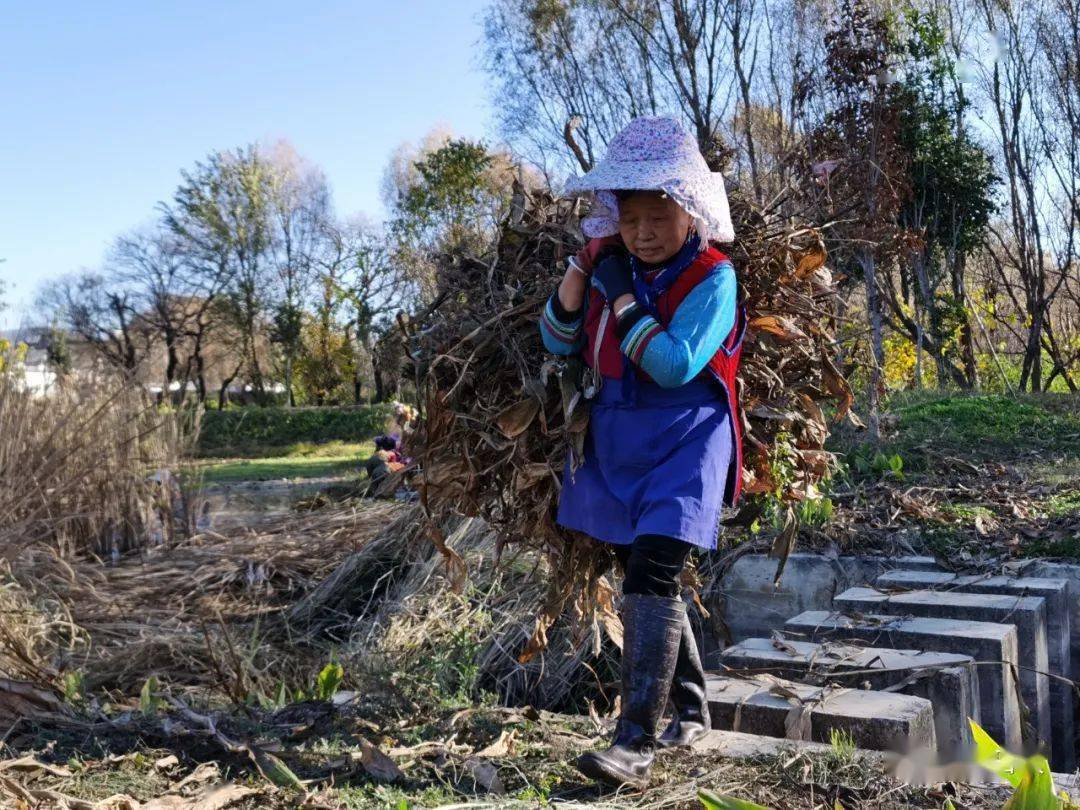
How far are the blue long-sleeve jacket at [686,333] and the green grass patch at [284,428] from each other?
26.4m

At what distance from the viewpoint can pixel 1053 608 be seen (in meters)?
4.31

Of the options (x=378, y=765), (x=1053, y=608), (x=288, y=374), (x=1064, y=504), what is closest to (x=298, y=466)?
(x=288, y=374)

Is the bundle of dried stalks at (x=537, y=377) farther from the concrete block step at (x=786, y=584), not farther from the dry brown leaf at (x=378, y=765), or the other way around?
the concrete block step at (x=786, y=584)

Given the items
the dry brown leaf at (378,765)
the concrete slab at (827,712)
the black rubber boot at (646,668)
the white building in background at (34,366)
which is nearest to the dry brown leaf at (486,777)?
the dry brown leaf at (378,765)

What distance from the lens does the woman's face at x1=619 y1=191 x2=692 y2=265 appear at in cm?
277

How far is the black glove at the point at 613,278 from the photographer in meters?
2.74

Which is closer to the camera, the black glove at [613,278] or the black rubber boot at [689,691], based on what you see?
the black glove at [613,278]

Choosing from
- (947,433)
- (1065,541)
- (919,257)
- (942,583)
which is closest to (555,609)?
(942,583)

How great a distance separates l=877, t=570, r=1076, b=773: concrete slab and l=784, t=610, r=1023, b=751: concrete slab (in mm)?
536

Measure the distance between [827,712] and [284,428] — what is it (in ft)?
93.0

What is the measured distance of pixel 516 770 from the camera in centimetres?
275

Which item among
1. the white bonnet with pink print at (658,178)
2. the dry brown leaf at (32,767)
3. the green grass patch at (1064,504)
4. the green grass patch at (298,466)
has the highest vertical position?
the white bonnet with pink print at (658,178)

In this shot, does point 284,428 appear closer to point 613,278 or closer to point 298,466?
point 298,466

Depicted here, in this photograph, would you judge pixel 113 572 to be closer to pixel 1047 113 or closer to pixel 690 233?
pixel 690 233
